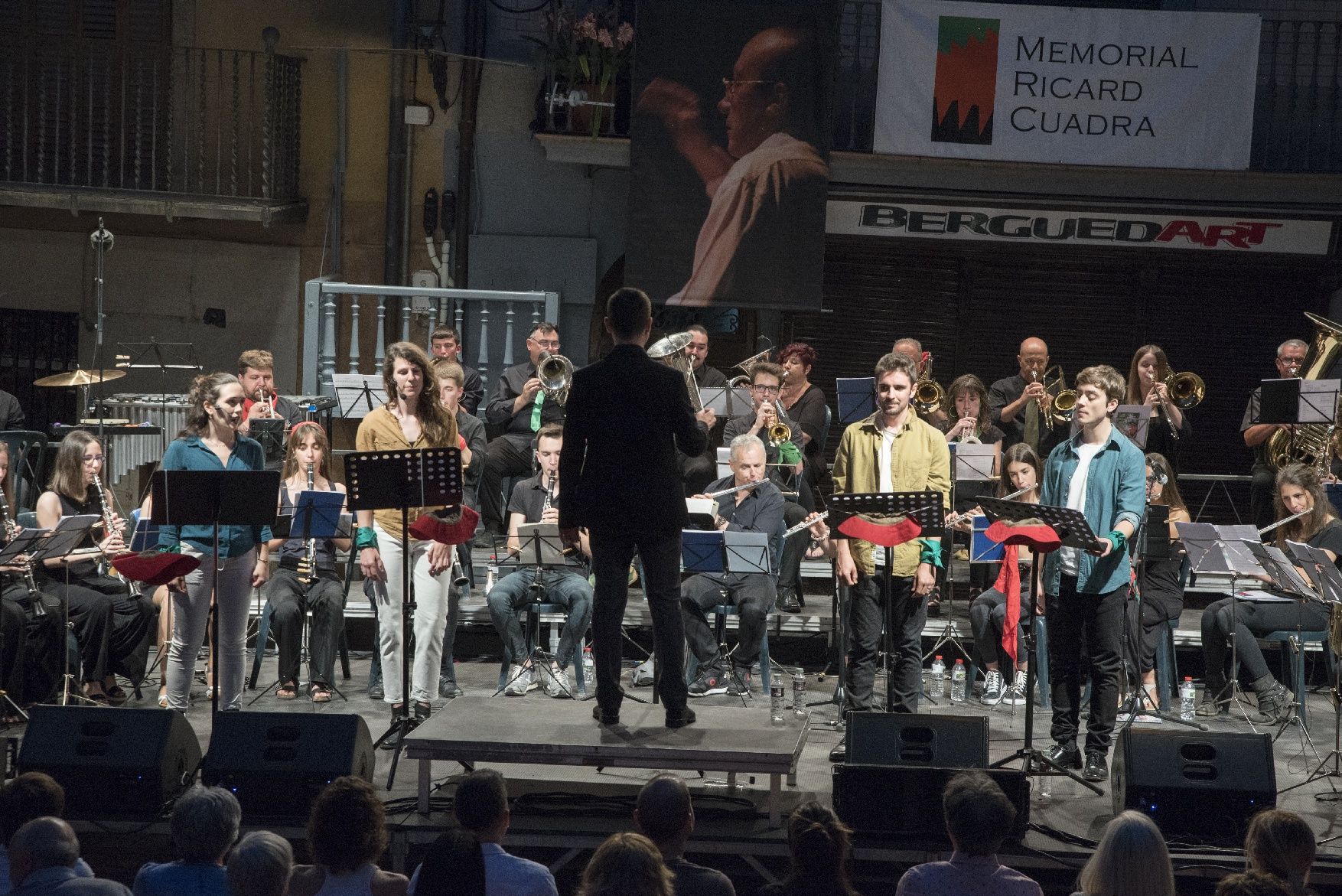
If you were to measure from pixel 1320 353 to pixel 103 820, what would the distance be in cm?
830

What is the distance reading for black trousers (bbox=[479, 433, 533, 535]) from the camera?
10492 millimetres

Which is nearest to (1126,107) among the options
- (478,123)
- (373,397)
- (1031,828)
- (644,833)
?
(478,123)

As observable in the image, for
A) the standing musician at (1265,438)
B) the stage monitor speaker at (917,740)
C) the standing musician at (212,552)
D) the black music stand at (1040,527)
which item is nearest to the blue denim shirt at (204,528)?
the standing musician at (212,552)

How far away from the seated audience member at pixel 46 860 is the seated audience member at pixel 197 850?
0.29 feet

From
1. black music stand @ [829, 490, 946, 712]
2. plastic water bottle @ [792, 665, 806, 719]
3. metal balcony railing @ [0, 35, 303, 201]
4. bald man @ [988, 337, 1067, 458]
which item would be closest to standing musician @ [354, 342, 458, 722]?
black music stand @ [829, 490, 946, 712]

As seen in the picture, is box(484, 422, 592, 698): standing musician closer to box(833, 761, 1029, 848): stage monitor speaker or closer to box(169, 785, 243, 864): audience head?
box(833, 761, 1029, 848): stage monitor speaker

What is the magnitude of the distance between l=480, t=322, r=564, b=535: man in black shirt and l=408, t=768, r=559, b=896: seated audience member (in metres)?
5.75

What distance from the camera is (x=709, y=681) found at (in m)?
8.82

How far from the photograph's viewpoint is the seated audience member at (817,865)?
14.0 ft

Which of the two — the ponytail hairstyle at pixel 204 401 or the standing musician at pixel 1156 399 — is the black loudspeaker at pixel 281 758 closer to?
the ponytail hairstyle at pixel 204 401

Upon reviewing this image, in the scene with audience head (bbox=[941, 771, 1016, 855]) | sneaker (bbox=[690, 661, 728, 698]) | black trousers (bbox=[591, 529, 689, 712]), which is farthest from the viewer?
sneaker (bbox=[690, 661, 728, 698])

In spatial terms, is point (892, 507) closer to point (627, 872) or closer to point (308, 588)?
point (627, 872)

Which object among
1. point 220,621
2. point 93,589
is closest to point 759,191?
point 93,589

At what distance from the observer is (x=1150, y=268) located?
41.6ft
